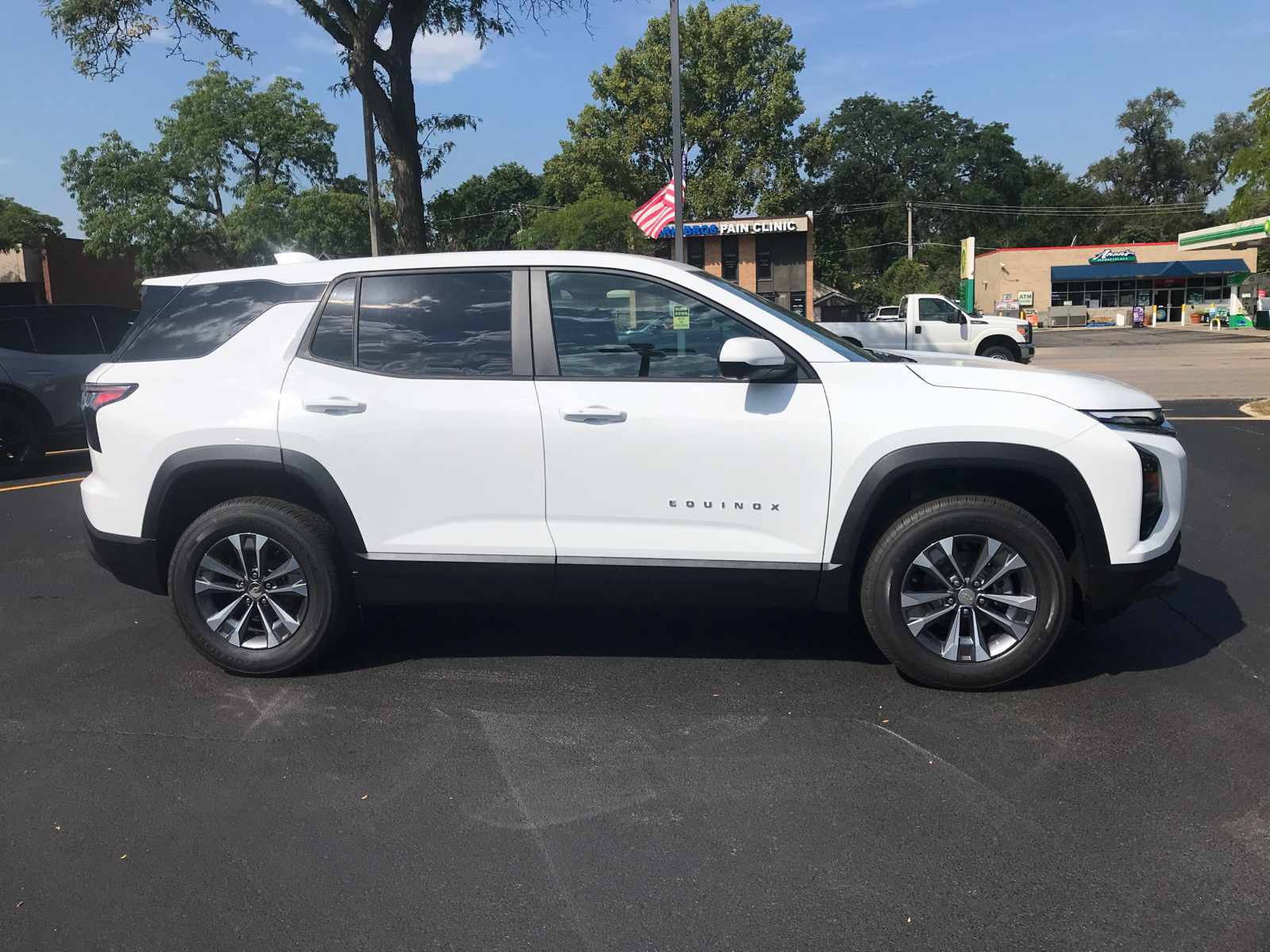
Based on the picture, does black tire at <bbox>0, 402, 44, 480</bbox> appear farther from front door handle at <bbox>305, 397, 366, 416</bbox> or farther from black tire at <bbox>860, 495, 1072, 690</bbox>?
black tire at <bbox>860, 495, 1072, 690</bbox>

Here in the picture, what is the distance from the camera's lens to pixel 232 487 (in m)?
4.62

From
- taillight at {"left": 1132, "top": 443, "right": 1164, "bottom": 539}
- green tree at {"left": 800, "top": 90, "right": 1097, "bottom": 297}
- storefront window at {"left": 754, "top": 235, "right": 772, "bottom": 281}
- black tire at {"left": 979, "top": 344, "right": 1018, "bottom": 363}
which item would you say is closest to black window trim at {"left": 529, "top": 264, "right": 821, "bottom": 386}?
taillight at {"left": 1132, "top": 443, "right": 1164, "bottom": 539}

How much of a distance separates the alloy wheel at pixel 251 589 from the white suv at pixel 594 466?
0.04 feet

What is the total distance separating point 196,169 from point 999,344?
31718mm

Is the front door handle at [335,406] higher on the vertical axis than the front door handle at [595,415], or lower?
higher

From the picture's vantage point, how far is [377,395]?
4332 millimetres

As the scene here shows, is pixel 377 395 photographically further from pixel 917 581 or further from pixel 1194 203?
pixel 1194 203

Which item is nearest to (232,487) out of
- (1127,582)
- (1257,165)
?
(1127,582)

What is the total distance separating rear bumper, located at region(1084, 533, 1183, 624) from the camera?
403cm

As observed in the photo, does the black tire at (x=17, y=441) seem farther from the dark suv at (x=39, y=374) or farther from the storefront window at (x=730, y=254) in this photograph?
the storefront window at (x=730, y=254)

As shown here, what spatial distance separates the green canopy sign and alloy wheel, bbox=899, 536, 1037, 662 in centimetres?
6663

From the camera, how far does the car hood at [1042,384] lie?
407 centimetres

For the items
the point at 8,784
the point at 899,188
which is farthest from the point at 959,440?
the point at 899,188

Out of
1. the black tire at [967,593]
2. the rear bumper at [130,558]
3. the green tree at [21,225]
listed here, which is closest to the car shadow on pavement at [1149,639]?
the black tire at [967,593]
